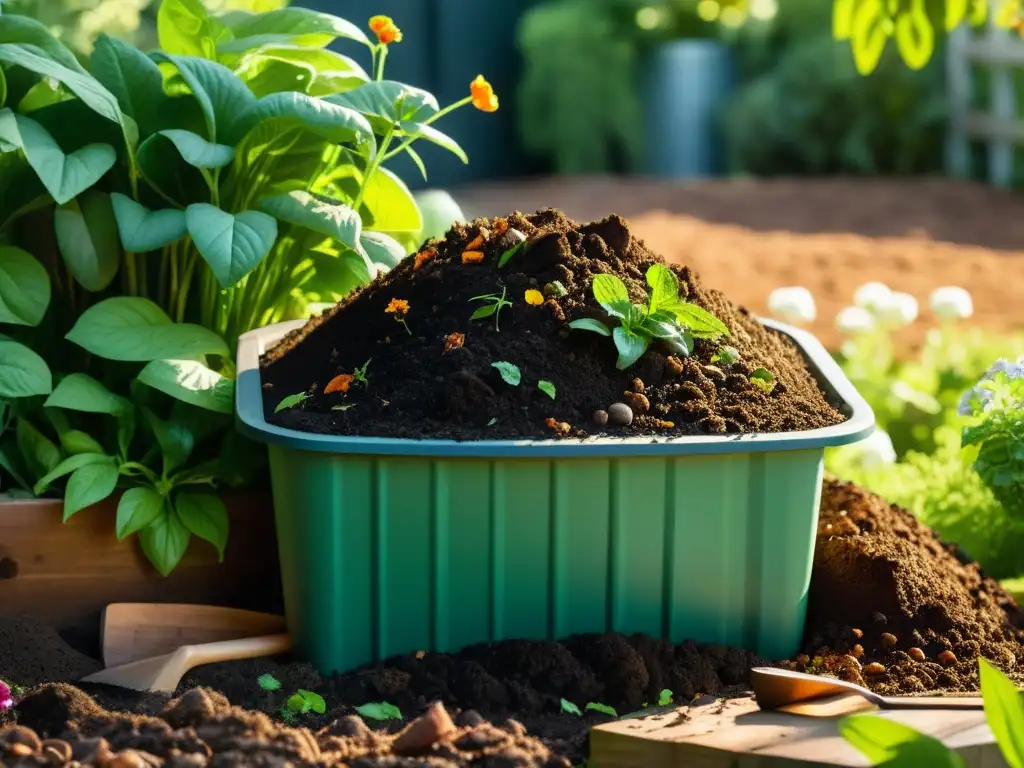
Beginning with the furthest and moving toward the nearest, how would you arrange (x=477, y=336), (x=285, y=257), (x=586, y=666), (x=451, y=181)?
(x=451, y=181) < (x=285, y=257) < (x=477, y=336) < (x=586, y=666)

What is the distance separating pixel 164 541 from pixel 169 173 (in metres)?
0.58

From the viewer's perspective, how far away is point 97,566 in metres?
2.18

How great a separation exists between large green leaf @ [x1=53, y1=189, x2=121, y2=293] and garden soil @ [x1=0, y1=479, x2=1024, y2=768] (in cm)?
55

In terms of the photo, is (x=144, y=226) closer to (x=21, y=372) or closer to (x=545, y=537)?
(x=21, y=372)

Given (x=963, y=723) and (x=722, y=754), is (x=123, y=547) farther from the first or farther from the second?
(x=963, y=723)

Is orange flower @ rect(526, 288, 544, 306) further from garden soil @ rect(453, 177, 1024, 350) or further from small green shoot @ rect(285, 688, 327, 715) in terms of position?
garden soil @ rect(453, 177, 1024, 350)

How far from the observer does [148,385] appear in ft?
7.29

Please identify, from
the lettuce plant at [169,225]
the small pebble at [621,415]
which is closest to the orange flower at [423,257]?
the lettuce plant at [169,225]

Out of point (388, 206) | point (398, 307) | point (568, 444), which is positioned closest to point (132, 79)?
point (388, 206)

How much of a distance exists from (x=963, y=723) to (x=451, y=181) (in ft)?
23.7

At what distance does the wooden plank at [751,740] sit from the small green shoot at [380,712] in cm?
28

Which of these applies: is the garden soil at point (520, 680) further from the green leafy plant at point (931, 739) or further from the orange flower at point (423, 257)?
the orange flower at point (423, 257)

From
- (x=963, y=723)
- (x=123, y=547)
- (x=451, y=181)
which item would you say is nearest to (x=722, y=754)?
(x=963, y=723)

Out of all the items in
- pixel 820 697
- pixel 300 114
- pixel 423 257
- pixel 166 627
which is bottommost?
pixel 166 627
